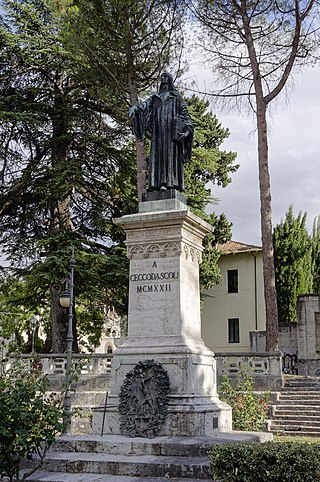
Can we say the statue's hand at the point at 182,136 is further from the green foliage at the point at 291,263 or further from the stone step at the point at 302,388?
the green foliage at the point at 291,263

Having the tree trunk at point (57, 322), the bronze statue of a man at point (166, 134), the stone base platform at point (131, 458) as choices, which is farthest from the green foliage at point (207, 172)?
the stone base platform at point (131, 458)

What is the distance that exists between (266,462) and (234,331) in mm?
29004

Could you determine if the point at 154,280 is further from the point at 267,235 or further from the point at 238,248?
the point at 238,248

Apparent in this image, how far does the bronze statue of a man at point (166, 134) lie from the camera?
34.3 feet

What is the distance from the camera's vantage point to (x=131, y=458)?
8.16 m

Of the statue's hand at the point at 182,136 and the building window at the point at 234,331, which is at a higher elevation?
the statue's hand at the point at 182,136

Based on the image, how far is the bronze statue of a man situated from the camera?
1045 cm

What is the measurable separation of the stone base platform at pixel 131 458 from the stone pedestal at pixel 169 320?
0.45m

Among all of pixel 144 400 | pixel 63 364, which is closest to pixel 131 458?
pixel 144 400

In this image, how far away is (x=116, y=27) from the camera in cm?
2000

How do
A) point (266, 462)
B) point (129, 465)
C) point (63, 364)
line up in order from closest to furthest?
point (266, 462) < point (129, 465) < point (63, 364)

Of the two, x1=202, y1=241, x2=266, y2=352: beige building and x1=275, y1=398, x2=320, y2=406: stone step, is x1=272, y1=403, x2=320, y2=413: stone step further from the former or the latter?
x1=202, y1=241, x2=266, y2=352: beige building

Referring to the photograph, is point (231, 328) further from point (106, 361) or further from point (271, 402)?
point (271, 402)

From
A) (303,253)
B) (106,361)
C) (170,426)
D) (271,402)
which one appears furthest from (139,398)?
(303,253)
